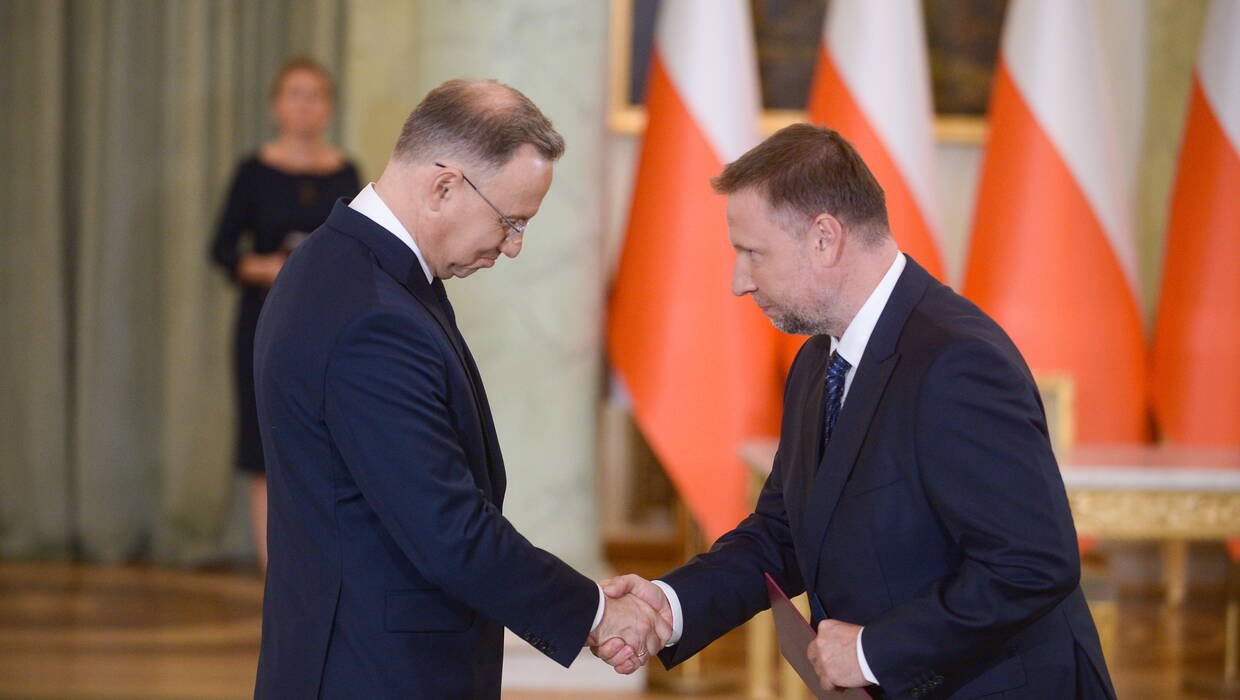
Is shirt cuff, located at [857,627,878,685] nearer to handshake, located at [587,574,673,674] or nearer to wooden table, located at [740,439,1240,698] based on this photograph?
handshake, located at [587,574,673,674]

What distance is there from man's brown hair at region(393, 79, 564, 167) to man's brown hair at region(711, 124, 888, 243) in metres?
0.37

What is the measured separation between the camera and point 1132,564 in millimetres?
6621

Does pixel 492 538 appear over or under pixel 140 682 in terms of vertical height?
over

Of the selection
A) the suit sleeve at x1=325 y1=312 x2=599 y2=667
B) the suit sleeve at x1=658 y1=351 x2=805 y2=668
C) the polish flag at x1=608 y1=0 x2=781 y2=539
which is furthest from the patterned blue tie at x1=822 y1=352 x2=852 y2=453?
the polish flag at x1=608 y1=0 x2=781 y2=539

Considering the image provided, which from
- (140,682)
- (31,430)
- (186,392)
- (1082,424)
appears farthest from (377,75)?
(1082,424)

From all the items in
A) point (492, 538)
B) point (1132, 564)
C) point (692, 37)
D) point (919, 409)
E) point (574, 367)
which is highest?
point (692, 37)

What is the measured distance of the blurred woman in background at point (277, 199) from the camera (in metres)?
Answer: 5.35

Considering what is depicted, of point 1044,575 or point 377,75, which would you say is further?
point 377,75

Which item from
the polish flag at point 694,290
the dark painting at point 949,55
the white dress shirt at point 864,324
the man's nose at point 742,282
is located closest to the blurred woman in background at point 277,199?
the polish flag at point 694,290

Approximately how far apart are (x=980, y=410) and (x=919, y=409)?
9 cm

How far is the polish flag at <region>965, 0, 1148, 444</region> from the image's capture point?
5.27 meters

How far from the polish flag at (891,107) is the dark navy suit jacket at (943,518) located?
312cm

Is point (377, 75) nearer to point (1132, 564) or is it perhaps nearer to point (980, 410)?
point (1132, 564)

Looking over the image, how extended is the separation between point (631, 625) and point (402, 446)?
647 mm
